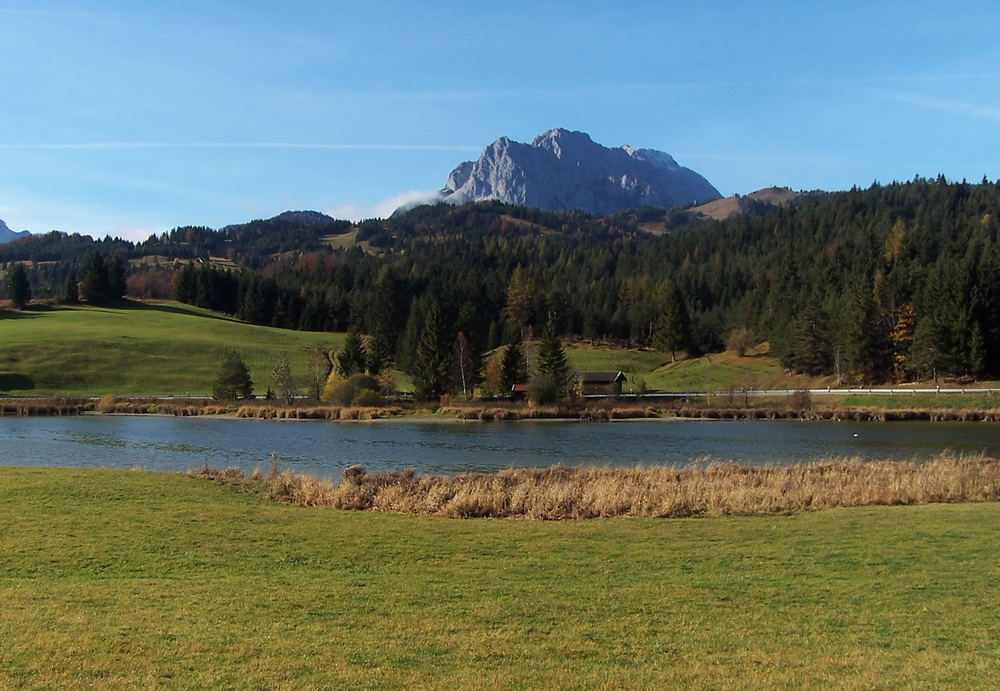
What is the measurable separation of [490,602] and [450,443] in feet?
134

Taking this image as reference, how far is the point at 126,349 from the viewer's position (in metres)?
102

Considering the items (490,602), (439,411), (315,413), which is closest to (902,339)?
(439,411)

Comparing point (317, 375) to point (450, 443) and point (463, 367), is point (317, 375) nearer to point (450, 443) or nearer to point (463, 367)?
point (463, 367)

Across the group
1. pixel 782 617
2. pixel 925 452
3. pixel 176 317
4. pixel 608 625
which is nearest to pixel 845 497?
pixel 782 617

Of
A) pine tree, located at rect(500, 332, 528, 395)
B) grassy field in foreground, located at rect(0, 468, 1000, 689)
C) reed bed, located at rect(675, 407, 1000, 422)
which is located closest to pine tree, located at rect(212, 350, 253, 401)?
pine tree, located at rect(500, 332, 528, 395)

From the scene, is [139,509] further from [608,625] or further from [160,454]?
[160,454]

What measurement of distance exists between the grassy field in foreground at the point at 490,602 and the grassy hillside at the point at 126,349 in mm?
81847

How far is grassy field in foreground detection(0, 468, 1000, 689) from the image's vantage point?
331 inches

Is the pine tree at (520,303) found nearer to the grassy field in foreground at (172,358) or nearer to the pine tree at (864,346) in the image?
the grassy field in foreground at (172,358)

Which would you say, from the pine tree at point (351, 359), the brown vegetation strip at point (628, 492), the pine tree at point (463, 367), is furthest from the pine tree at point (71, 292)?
the brown vegetation strip at point (628, 492)

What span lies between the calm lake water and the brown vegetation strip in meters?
8.71

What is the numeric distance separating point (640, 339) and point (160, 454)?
10212cm

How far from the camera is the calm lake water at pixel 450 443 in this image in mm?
39469

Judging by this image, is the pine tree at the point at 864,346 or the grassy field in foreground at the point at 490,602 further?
the pine tree at the point at 864,346
